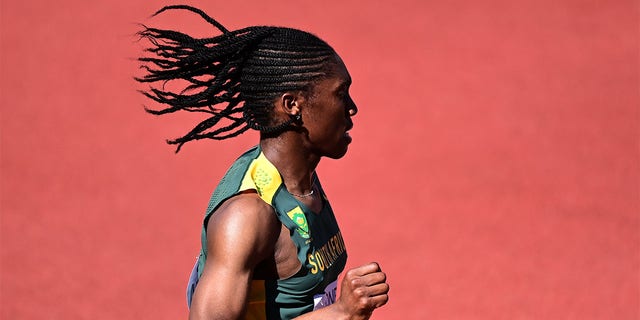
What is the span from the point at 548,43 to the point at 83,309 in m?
4.22

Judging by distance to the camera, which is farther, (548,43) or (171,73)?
(548,43)

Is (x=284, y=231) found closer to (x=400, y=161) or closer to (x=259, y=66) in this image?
(x=259, y=66)

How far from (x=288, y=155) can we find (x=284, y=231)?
0.79 feet

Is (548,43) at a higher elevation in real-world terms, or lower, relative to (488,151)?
higher

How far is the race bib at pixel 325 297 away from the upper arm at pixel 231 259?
10.3 inches

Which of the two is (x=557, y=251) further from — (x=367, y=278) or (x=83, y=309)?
(x=367, y=278)

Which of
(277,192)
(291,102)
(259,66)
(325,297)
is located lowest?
(325,297)

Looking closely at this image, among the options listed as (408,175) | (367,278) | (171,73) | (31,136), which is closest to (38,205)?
(31,136)

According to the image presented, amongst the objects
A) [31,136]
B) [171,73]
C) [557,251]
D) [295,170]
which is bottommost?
[557,251]

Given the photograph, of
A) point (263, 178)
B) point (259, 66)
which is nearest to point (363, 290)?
point (263, 178)

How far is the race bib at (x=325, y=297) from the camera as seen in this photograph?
8.68 feet

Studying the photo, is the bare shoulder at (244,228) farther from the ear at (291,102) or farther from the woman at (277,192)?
the ear at (291,102)

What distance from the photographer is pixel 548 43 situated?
8.02 m

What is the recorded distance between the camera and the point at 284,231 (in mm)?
2543
